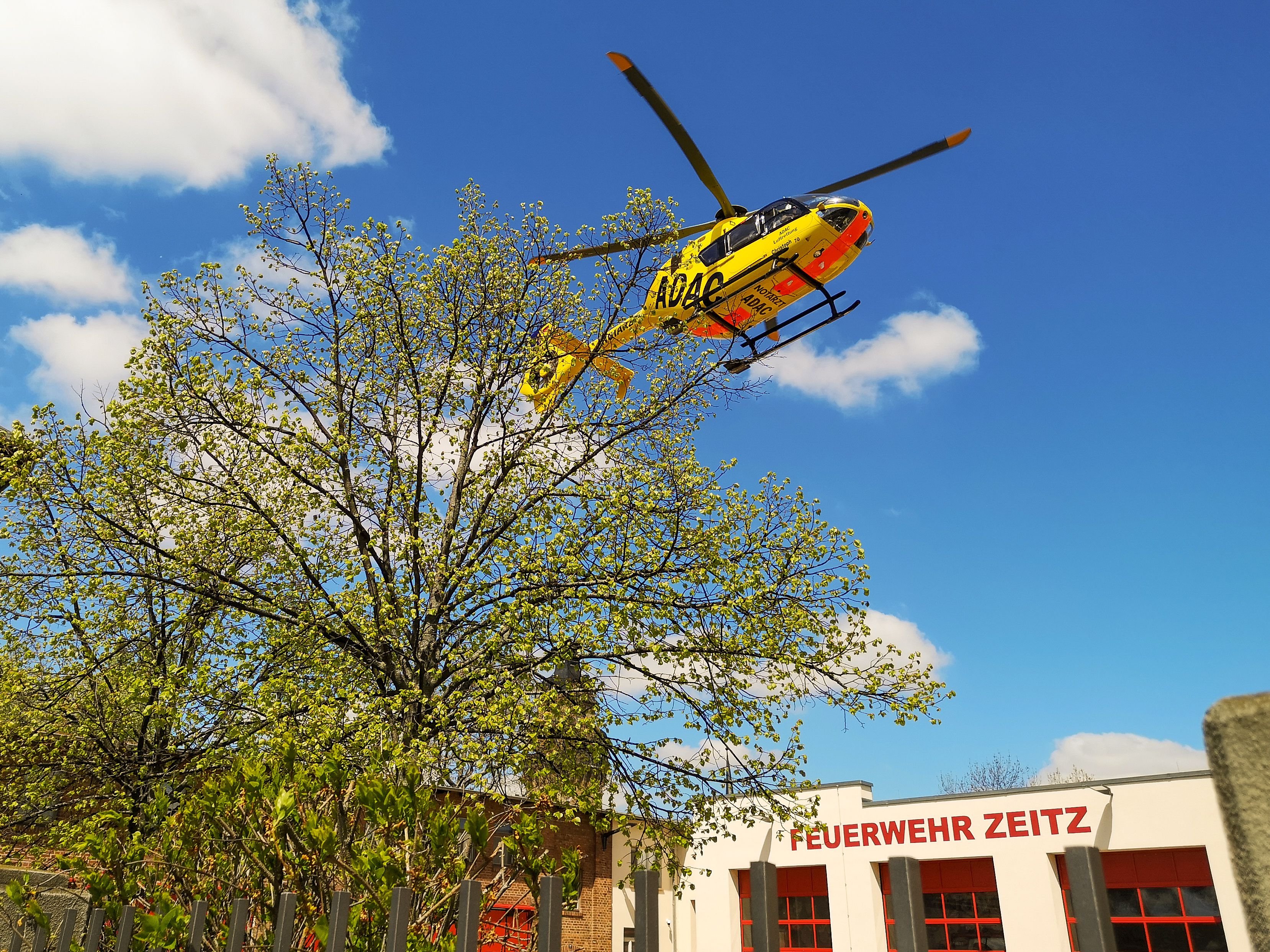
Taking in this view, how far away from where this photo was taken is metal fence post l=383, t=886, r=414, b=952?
3.41 metres

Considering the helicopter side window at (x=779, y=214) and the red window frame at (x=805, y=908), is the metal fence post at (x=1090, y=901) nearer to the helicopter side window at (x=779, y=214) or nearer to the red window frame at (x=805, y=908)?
the helicopter side window at (x=779, y=214)

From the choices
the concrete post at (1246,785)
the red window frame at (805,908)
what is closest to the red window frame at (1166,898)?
the red window frame at (805,908)

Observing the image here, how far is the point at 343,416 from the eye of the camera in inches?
484

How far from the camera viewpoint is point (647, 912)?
2979 millimetres

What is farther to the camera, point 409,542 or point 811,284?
point 811,284

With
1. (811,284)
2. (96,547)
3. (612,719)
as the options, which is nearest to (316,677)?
(96,547)

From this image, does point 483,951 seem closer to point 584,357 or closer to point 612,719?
point 612,719

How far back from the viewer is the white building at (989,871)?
2003 cm

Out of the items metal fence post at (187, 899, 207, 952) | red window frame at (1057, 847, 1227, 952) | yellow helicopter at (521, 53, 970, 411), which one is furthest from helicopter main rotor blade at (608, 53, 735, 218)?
red window frame at (1057, 847, 1227, 952)

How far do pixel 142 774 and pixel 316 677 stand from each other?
3340 millimetres

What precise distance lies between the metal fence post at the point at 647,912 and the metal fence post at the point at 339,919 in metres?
1.45

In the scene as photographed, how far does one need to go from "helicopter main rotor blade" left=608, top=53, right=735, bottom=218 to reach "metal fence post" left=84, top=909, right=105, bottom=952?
14.0 meters

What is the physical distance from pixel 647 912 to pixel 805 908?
27015mm

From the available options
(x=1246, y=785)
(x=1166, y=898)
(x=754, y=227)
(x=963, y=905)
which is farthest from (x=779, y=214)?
(x=963, y=905)
